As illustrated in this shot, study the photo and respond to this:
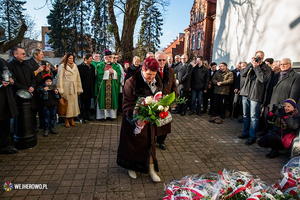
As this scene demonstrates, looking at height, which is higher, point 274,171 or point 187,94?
point 187,94

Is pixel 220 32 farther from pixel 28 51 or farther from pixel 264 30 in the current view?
pixel 28 51

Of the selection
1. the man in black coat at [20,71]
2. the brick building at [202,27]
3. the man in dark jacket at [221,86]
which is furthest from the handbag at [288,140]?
the brick building at [202,27]

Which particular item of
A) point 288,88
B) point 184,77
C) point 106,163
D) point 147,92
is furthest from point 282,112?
point 184,77

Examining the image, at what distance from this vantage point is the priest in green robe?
700 centimetres

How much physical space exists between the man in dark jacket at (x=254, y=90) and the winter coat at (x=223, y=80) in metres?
2.10

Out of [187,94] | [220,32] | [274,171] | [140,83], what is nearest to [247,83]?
A: [274,171]

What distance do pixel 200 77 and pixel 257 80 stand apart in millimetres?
3057

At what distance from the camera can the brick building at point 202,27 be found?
108ft

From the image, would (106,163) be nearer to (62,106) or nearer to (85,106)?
(62,106)

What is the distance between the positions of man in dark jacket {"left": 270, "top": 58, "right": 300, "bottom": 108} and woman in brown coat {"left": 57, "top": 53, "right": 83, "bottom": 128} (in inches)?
221

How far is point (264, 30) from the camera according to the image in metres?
9.59

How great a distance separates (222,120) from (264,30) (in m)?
5.25

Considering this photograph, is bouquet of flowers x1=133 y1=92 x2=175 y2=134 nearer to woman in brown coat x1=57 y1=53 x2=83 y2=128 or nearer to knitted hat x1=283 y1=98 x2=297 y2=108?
knitted hat x1=283 y1=98 x2=297 y2=108

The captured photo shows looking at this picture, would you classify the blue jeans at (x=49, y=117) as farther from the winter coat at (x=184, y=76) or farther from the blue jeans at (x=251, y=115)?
the blue jeans at (x=251, y=115)
